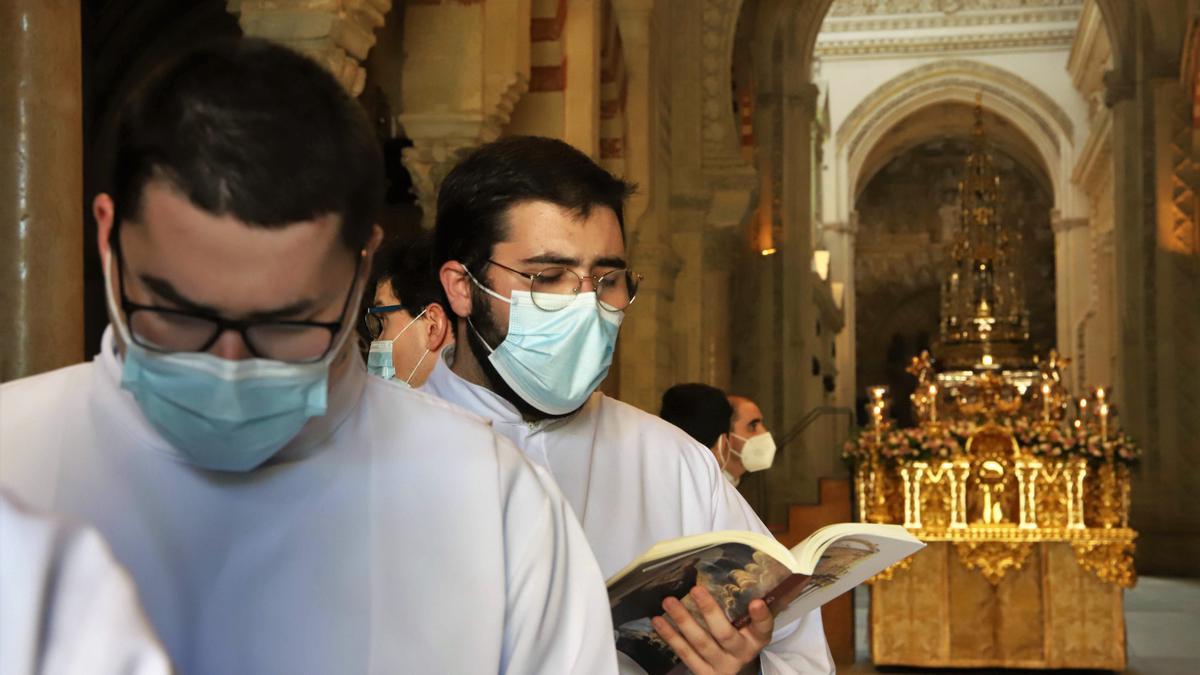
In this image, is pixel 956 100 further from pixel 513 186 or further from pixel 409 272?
pixel 513 186

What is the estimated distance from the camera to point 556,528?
1.63m

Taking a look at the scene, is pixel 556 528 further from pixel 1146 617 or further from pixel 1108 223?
pixel 1108 223

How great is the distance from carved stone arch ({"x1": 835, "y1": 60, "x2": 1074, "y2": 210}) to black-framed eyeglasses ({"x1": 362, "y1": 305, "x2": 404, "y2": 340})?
28938mm

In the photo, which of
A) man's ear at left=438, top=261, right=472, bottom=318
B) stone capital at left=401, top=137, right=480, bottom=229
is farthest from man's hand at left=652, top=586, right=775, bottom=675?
stone capital at left=401, top=137, right=480, bottom=229

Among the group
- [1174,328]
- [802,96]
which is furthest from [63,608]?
[802,96]

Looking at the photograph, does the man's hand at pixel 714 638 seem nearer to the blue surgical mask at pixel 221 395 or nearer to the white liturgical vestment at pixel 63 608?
the blue surgical mask at pixel 221 395

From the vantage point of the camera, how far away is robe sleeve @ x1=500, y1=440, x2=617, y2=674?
1587 mm

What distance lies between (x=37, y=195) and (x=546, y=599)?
10.6 feet

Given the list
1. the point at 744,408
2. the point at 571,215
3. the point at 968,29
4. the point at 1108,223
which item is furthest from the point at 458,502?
the point at 968,29

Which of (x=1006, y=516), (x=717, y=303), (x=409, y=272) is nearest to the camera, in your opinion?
(x=409, y=272)

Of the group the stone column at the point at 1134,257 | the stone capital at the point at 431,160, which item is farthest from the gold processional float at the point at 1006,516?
the stone column at the point at 1134,257

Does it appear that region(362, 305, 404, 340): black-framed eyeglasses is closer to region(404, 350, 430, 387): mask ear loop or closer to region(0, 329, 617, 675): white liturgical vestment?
region(404, 350, 430, 387): mask ear loop

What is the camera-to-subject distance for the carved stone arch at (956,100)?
31750 mm

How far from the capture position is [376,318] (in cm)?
371
